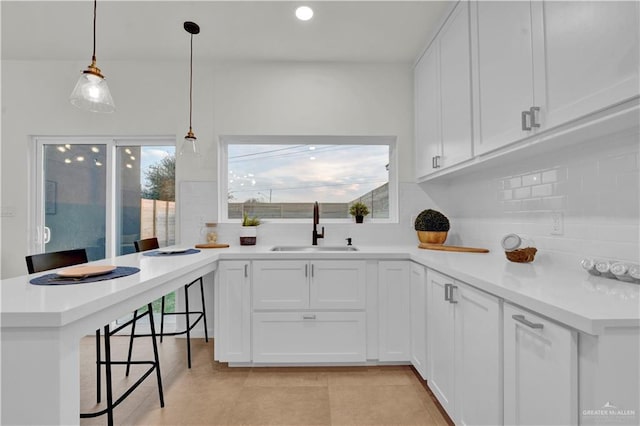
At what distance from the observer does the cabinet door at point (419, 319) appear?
1949mm

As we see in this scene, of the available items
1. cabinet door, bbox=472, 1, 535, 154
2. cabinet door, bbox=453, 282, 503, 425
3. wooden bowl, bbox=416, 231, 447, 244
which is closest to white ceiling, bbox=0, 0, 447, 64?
cabinet door, bbox=472, 1, 535, 154

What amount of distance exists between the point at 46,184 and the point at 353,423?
3455mm

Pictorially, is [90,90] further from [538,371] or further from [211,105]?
[538,371]

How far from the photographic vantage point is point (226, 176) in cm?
303

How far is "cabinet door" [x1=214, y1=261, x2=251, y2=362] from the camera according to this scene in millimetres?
2219

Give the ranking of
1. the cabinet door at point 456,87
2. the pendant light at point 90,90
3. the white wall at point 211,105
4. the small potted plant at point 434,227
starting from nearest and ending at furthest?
the pendant light at point 90,90 → the cabinet door at point 456,87 → the small potted plant at point 434,227 → the white wall at point 211,105

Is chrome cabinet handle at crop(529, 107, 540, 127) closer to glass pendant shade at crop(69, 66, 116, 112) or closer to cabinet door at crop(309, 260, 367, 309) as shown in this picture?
cabinet door at crop(309, 260, 367, 309)

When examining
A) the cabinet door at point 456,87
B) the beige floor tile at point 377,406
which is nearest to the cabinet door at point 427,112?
the cabinet door at point 456,87

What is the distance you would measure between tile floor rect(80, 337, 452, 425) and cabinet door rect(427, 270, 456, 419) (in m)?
0.19

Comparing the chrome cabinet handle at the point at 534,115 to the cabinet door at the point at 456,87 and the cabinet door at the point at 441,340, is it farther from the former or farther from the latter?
the cabinet door at the point at 441,340

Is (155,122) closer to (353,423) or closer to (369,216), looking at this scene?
(369,216)

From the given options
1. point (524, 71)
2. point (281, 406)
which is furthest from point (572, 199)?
point (281, 406)

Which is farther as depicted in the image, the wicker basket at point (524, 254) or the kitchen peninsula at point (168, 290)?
the wicker basket at point (524, 254)

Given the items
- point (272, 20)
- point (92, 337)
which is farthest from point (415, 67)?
point (92, 337)
